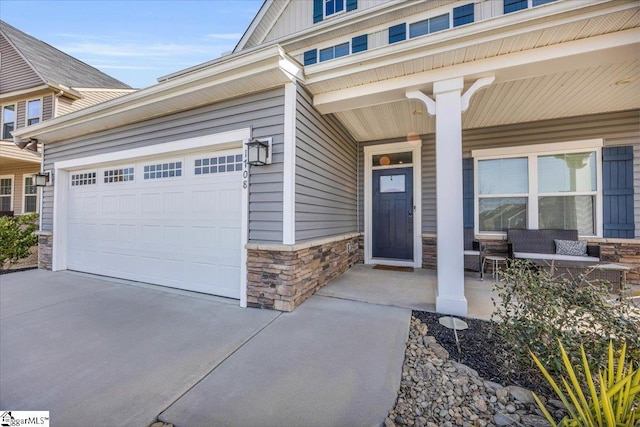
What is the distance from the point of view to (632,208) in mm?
4051

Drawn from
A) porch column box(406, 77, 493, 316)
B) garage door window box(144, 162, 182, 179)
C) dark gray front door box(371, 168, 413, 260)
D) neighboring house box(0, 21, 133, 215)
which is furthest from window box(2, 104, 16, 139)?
porch column box(406, 77, 493, 316)

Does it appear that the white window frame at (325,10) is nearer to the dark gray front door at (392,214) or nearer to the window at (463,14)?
the window at (463,14)

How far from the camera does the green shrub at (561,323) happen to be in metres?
1.61

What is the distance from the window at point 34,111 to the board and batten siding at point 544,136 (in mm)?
10350

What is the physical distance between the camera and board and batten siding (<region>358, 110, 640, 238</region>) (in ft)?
13.4

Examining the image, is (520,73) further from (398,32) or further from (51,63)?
(51,63)

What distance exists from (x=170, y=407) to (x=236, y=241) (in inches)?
81.6

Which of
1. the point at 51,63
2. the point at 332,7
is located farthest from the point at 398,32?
the point at 51,63

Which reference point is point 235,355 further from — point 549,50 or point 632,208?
point 632,208

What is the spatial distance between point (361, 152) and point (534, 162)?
307 cm

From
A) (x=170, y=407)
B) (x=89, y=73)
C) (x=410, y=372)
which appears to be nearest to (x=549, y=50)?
(x=410, y=372)

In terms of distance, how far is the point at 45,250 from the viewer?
5395mm

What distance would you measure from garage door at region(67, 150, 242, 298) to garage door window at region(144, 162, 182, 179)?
0.05 ft

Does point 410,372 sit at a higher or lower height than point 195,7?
lower
